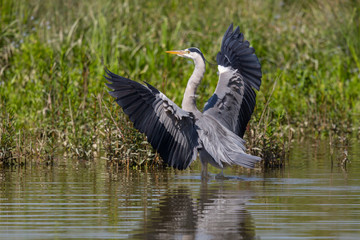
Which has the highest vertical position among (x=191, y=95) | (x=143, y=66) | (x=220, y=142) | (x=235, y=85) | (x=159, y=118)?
(x=143, y=66)

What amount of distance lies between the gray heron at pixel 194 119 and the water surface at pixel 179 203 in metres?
0.28

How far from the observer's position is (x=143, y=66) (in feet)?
50.6

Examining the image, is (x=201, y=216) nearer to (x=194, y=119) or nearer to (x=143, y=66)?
(x=194, y=119)

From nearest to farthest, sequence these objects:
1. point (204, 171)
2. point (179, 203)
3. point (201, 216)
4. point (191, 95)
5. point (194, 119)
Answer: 1. point (201, 216)
2. point (179, 203)
3. point (194, 119)
4. point (204, 171)
5. point (191, 95)

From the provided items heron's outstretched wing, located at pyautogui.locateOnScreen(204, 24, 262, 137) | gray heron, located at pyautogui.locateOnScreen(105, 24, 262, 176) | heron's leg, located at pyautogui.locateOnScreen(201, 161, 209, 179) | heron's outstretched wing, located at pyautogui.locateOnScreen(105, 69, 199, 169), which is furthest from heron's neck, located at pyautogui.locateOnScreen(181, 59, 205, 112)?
heron's leg, located at pyautogui.locateOnScreen(201, 161, 209, 179)

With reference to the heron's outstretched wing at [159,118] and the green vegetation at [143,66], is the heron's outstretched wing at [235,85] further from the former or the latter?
the heron's outstretched wing at [159,118]

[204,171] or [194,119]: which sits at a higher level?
[194,119]

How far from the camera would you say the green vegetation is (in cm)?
1053

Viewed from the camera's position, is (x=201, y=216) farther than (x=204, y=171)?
No

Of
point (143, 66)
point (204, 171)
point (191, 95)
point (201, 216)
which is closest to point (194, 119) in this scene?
point (191, 95)

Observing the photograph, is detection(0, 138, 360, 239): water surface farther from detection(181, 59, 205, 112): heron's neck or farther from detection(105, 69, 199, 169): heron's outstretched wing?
detection(181, 59, 205, 112): heron's neck

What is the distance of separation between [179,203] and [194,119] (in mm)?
1850

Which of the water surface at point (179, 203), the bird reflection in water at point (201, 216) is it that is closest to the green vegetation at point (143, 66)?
the water surface at point (179, 203)

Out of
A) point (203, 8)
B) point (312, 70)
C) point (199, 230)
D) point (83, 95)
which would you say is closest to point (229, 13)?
point (203, 8)
